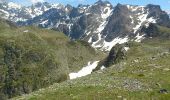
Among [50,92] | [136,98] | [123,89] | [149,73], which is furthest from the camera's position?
[149,73]

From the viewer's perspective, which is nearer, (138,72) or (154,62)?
(138,72)

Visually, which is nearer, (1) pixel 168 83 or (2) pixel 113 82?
(1) pixel 168 83

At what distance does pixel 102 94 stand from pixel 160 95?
517cm

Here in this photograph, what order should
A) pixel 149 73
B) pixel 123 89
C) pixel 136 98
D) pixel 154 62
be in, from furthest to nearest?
pixel 154 62
pixel 149 73
pixel 123 89
pixel 136 98

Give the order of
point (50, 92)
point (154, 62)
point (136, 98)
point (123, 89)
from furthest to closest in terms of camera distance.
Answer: point (154, 62), point (50, 92), point (123, 89), point (136, 98)

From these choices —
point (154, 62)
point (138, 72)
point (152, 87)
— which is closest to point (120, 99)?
point (152, 87)

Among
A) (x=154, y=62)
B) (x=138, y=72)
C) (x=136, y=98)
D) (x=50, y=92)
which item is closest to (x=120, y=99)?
(x=136, y=98)

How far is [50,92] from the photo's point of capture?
140 feet

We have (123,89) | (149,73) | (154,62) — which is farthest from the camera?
(154,62)

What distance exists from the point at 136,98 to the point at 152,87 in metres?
3.76

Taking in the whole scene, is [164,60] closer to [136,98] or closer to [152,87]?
[152,87]

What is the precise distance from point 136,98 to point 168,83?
5105mm

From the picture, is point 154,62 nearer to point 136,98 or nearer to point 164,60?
point 164,60

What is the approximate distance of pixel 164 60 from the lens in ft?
180
